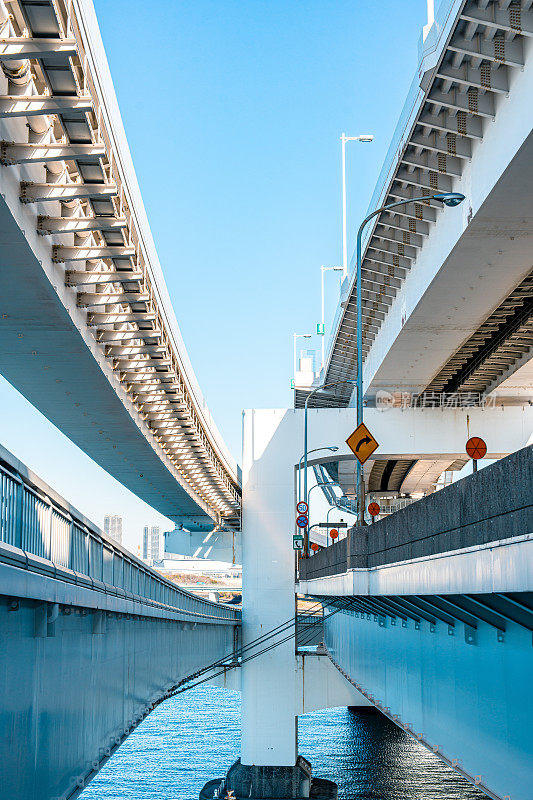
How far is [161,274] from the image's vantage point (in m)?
24.0

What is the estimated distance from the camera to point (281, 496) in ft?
140

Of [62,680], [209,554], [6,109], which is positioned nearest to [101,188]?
[6,109]

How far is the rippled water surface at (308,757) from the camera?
48625mm

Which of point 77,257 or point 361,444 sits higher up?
point 77,257

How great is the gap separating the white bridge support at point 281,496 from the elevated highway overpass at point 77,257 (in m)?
5.62

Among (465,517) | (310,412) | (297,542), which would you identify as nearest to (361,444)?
(465,517)

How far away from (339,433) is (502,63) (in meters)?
26.1

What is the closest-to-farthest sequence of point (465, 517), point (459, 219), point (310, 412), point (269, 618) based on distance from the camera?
point (465, 517), point (459, 219), point (310, 412), point (269, 618)

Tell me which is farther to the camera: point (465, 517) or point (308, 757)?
point (308, 757)

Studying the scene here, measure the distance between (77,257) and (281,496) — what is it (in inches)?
1030

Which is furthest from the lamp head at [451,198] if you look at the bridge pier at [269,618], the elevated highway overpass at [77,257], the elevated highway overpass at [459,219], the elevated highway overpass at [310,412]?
the bridge pier at [269,618]

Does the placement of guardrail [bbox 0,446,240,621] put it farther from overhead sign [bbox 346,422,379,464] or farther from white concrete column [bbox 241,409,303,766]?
white concrete column [bbox 241,409,303,766]

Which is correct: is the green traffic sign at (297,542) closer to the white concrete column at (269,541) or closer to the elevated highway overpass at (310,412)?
the white concrete column at (269,541)

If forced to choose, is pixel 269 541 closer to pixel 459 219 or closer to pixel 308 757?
pixel 308 757
